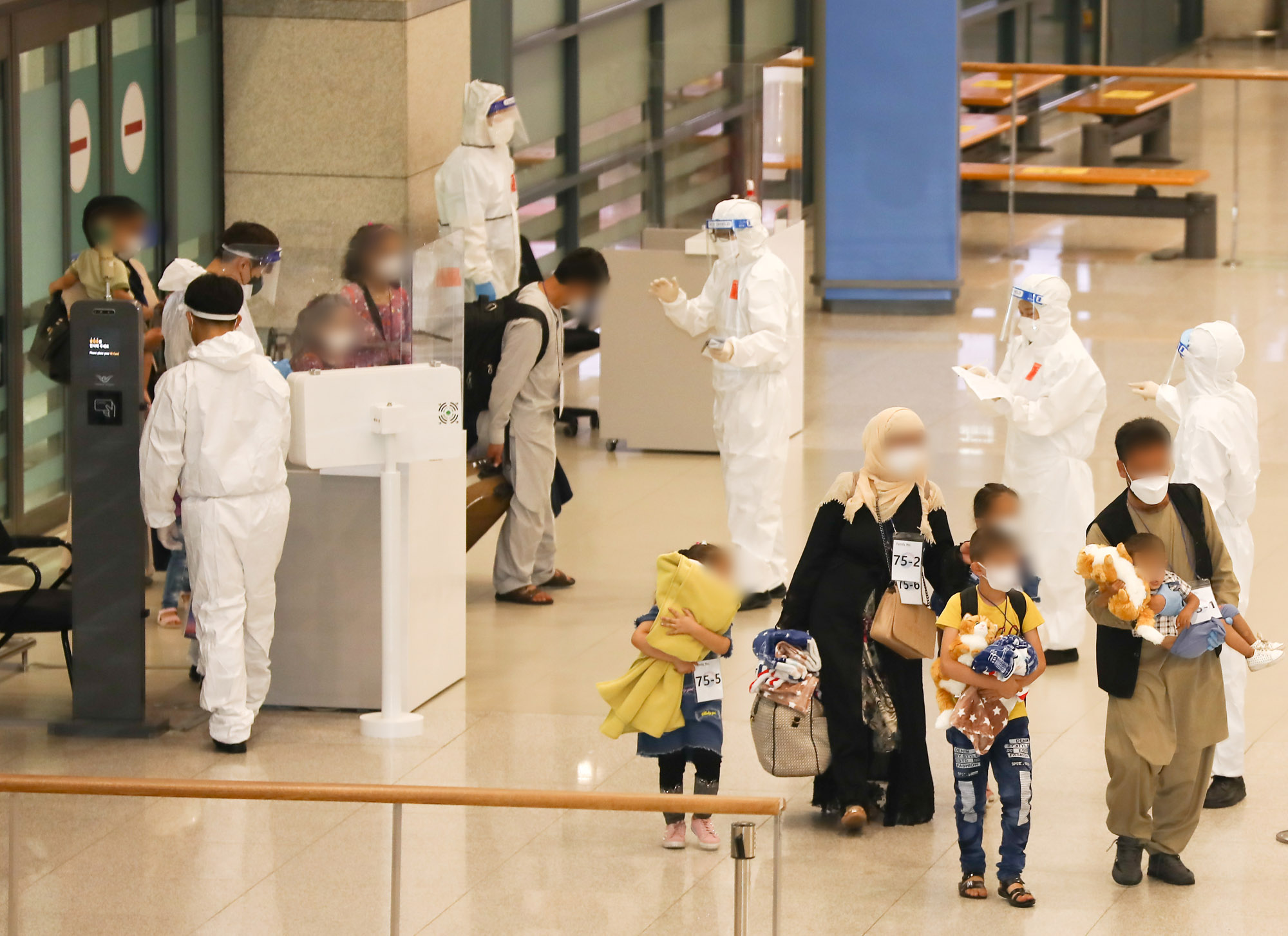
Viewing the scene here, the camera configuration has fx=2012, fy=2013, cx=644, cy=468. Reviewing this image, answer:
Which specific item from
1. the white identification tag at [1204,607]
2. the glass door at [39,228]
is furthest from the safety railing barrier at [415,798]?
the glass door at [39,228]

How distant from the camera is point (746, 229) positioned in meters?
8.87

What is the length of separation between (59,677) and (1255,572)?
211 inches

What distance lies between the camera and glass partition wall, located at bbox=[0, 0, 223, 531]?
9.84 meters

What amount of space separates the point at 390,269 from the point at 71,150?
348 cm

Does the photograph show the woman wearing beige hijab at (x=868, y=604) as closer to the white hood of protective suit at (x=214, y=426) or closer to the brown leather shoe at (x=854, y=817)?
the brown leather shoe at (x=854, y=817)

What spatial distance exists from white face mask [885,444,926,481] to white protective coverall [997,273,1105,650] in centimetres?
163

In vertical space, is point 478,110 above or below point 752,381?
above

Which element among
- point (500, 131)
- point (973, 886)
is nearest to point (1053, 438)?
point (973, 886)

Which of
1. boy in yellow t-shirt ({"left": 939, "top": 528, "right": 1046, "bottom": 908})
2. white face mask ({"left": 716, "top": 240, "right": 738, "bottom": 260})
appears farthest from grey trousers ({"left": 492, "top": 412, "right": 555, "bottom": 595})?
boy in yellow t-shirt ({"left": 939, "top": 528, "right": 1046, "bottom": 908})

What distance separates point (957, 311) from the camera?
52.2ft

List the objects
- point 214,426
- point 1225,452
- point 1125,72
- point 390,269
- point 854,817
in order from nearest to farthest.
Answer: point 854,817, point 1225,452, point 214,426, point 390,269, point 1125,72

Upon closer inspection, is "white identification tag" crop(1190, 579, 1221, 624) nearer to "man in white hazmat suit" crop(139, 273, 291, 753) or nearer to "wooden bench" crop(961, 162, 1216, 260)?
"man in white hazmat suit" crop(139, 273, 291, 753)

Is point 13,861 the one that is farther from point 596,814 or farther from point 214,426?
point 214,426

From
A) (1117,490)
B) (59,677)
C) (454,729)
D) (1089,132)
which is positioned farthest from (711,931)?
(1089,132)
